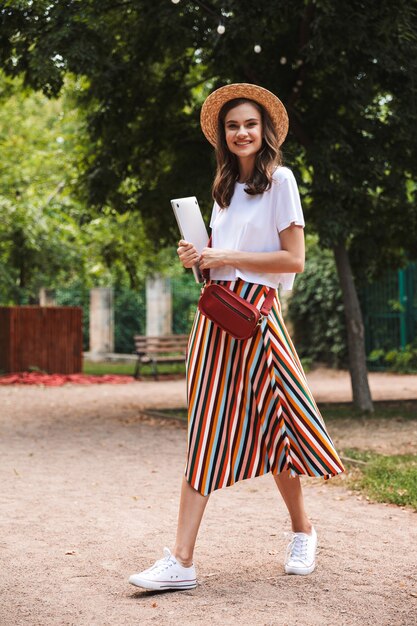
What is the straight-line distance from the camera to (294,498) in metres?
4.13

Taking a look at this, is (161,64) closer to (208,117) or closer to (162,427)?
(162,427)

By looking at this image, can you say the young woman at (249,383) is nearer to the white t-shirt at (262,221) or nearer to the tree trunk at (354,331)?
the white t-shirt at (262,221)

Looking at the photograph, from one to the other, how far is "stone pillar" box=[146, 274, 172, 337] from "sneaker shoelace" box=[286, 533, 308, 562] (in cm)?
2221

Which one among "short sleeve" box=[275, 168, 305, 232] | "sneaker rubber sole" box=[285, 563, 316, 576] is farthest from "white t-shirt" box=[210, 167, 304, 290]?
"sneaker rubber sole" box=[285, 563, 316, 576]

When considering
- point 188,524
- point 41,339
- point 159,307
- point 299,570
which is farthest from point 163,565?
point 159,307

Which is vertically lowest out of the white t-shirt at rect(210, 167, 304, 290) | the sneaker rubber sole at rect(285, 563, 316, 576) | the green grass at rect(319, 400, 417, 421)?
the green grass at rect(319, 400, 417, 421)

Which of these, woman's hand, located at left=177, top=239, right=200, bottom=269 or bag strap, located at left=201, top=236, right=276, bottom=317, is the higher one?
woman's hand, located at left=177, top=239, right=200, bottom=269

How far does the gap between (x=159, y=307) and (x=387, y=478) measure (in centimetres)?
2008

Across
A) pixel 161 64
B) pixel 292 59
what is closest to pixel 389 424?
pixel 292 59

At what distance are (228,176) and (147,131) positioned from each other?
23.6ft

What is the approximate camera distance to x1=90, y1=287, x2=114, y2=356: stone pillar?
1089 inches

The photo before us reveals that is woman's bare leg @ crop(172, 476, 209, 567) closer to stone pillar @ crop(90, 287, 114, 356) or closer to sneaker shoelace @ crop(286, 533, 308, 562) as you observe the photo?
sneaker shoelace @ crop(286, 533, 308, 562)

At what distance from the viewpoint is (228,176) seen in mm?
4094

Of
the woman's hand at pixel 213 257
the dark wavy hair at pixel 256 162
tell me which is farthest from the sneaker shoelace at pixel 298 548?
the dark wavy hair at pixel 256 162
